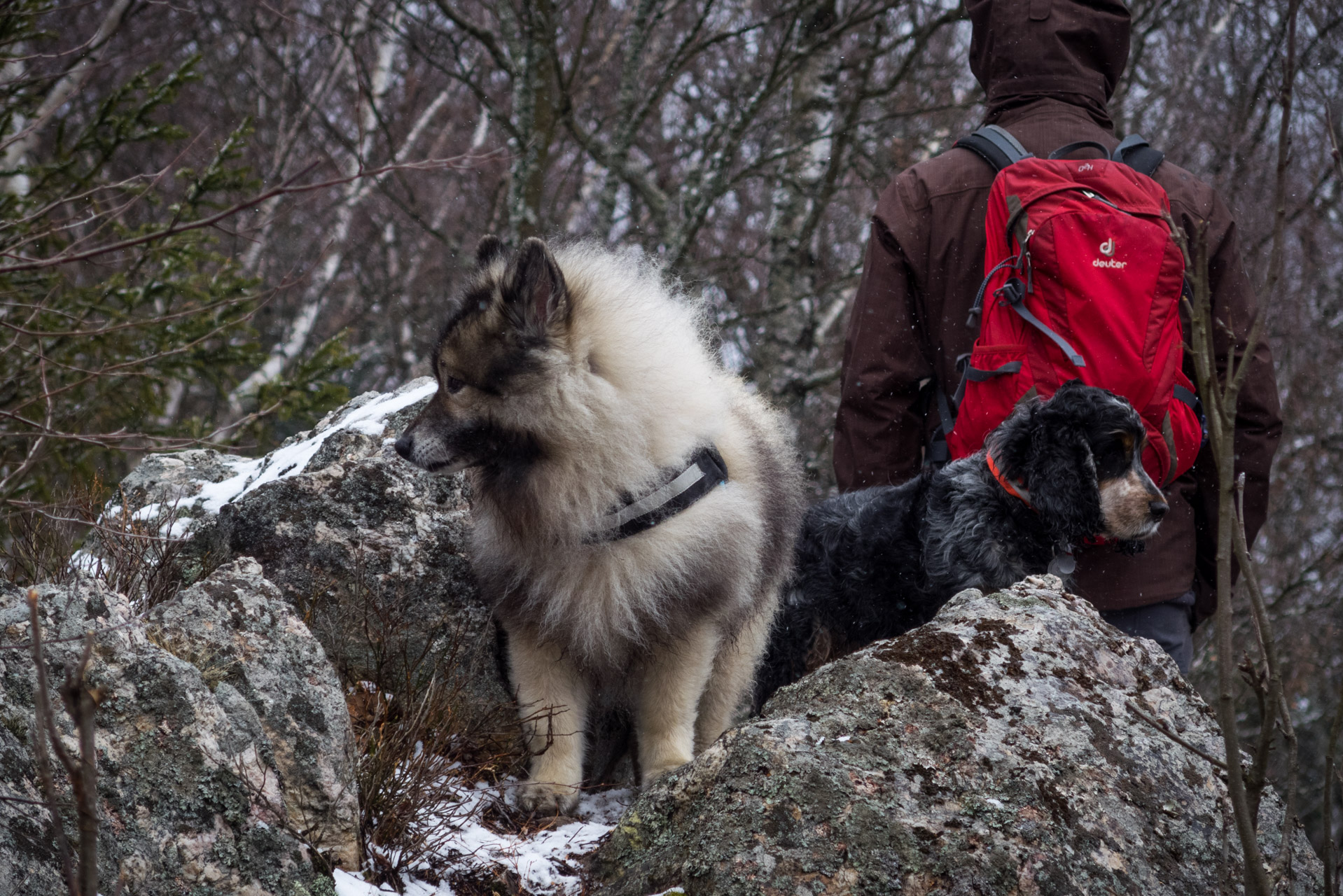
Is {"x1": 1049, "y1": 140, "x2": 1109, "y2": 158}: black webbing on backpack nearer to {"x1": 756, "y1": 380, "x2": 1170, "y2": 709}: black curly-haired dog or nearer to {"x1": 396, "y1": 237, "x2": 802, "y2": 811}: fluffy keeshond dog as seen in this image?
{"x1": 756, "y1": 380, "x2": 1170, "y2": 709}: black curly-haired dog

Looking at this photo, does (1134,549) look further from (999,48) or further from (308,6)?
(308,6)

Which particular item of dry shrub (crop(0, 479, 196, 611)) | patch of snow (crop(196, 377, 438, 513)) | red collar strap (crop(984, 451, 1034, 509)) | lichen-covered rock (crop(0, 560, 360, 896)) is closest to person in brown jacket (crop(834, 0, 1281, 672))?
red collar strap (crop(984, 451, 1034, 509))

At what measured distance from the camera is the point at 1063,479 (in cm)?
340

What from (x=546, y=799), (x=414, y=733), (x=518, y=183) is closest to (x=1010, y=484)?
(x=546, y=799)

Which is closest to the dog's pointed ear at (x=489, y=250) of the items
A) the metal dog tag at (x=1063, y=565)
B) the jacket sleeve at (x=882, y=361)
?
the jacket sleeve at (x=882, y=361)

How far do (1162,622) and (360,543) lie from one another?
2966 millimetres

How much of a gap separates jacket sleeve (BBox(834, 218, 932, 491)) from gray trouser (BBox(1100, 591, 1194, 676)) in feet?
3.36

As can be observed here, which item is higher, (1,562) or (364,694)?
(1,562)

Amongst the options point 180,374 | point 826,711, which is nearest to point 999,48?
Answer: point 826,711

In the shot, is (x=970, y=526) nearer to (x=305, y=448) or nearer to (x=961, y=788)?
(x=961, y=788)

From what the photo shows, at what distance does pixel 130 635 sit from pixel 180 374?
503 cm

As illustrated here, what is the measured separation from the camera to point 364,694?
10.5 ft

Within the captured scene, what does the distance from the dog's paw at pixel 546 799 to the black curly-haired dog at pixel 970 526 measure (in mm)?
Answer: 1149

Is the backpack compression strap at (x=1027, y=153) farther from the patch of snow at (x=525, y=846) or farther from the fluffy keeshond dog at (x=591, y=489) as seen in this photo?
the patch of snow at (x=525, y=846)
